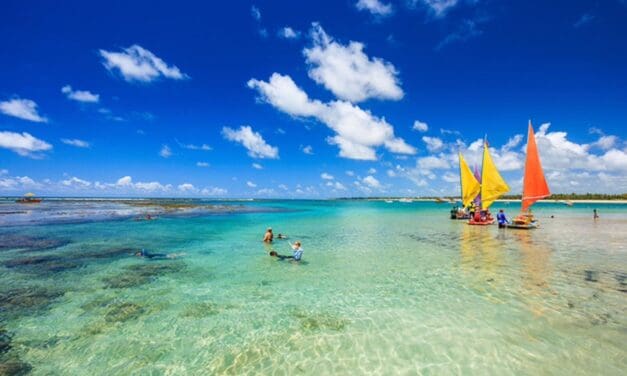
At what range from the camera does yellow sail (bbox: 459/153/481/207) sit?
131 ft

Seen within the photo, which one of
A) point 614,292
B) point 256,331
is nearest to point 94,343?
point 256,331

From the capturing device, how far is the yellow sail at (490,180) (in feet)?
113

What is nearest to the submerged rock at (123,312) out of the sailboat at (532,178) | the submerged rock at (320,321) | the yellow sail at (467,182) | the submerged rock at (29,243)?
the submerged rock at (320,321)

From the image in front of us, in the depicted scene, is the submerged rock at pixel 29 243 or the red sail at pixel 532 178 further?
the red sail at pixel 532 178

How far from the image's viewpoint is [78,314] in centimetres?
1038

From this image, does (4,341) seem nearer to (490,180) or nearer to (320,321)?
(320,321)

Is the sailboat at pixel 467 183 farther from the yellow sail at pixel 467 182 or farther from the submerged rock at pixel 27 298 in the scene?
the submerged rock at pixel 27 298

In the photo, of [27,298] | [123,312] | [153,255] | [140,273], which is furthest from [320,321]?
[153,255]

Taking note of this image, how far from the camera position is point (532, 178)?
29.1 metres

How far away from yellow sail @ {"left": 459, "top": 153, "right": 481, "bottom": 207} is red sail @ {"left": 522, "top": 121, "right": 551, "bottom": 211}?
10.5m

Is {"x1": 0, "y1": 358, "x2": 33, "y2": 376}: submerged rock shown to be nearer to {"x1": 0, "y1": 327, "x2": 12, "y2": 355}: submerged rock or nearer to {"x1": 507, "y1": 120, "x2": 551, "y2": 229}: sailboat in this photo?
{"x1": 0, "y1": 327, "x2": 12, "y2": 355}: submerged rock

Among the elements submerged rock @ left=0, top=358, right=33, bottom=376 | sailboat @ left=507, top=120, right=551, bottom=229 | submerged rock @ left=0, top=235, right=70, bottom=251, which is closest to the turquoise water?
submerged rock @ left=0, top=358, right=33, bottom=376

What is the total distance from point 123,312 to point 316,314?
673 centimetres

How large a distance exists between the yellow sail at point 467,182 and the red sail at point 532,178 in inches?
415
